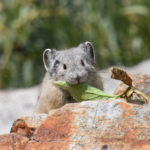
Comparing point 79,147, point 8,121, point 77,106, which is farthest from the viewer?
point 8,121

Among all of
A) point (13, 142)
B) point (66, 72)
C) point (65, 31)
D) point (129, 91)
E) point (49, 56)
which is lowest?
point (13, 142)

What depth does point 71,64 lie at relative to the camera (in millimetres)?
6422

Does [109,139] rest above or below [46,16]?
below

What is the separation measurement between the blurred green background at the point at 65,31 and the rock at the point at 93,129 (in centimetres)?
A: 1020

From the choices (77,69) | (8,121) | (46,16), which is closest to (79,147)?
(77,69)

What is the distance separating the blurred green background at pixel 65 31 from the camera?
1557 cm

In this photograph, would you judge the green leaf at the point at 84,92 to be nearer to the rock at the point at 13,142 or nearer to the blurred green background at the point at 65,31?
the rock at the point at 13,142

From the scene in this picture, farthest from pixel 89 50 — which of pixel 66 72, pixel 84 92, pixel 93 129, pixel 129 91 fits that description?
pixel 93 129

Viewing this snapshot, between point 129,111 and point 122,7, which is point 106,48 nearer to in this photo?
point 122,7

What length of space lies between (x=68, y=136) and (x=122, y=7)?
1136cm

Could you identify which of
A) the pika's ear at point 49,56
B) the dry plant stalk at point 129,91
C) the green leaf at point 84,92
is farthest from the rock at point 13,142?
the pika's ear at point 49,56

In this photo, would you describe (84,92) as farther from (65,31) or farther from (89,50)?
(65,31)

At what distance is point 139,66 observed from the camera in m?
15.3

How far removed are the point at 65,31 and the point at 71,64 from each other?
9836mm
